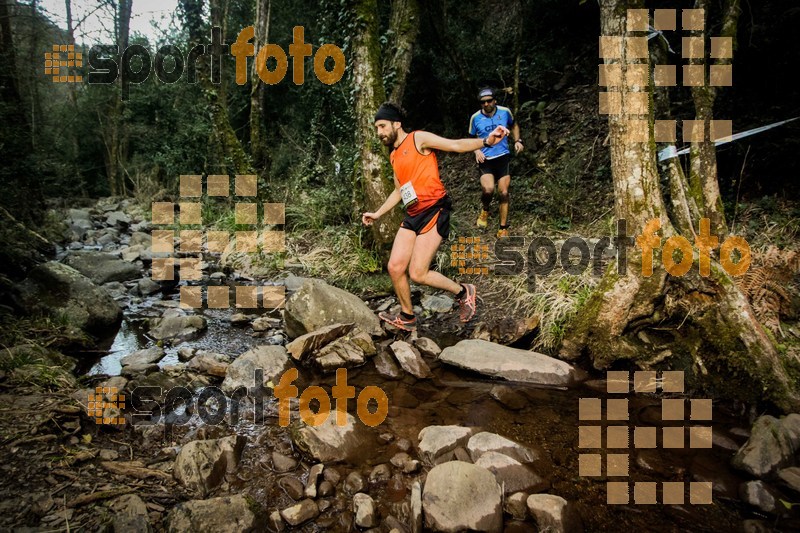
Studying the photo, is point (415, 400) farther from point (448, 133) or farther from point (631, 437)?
point (448, 133)

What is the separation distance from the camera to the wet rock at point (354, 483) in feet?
7.83

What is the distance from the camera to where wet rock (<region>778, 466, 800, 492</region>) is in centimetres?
225

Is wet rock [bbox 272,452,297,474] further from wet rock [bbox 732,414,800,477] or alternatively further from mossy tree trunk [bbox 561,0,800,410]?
wet rock [bbox 732,414,800,477]

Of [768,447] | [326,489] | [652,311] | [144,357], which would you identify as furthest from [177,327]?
[768,447]

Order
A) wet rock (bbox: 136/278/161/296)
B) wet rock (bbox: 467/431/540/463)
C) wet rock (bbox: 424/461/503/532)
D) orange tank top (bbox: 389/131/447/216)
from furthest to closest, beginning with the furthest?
wet rock (bbox: 136/278/161/296)
orange tank top (bbox: 389/131/447/216)
wet rock (bbox: 467/431/540/463)
wet rock (bbox: 424/461/503/532)

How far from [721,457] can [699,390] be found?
2.67ft

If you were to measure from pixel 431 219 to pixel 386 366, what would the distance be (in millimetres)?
1506

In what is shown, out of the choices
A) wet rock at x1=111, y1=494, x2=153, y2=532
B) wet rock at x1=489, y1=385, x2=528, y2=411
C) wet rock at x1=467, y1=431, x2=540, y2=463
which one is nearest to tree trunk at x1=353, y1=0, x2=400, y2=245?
wet rock at x1=489, y1=385, x2=528, y2=411

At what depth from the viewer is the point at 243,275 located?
691cm

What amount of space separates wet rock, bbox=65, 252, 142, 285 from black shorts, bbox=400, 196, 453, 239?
5.32 meters

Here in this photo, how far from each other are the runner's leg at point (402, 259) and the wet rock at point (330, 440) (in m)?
1.70

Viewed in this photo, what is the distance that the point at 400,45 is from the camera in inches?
261

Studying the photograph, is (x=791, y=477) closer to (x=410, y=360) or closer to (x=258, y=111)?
(x=410, y=360)

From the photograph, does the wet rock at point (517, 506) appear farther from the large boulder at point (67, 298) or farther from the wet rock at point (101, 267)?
the wet rock at point (101, 267)
